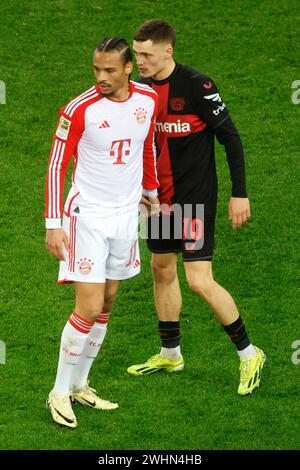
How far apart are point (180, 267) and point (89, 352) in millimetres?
2557

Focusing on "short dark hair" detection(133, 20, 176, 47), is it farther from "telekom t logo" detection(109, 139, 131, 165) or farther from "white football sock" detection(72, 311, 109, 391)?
"white football sock" detection(72, 311, 109, 391)

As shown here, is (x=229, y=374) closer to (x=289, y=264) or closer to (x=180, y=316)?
(x=180, y=316)

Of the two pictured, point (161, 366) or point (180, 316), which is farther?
point (180, 316)

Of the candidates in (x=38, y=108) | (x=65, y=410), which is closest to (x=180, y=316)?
(x=65, y=410)

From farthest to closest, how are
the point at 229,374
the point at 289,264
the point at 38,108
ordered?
the point at 38,108, the point at 289,264, the point at 229,374

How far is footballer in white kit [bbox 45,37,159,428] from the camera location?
824cm

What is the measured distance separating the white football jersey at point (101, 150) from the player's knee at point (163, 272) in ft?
3.30

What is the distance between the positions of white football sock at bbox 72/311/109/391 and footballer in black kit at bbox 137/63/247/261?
82 cm

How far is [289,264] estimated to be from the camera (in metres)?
11.2

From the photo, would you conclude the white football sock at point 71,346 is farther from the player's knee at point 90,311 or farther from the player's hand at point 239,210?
the player's hand at point 239,210

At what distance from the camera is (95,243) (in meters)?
8.44

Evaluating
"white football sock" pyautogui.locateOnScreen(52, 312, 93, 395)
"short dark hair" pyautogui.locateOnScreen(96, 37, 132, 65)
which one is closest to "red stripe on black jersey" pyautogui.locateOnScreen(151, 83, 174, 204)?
"short dark hair" pyautogui.locateOnScreen(96, 37, 132, 65)

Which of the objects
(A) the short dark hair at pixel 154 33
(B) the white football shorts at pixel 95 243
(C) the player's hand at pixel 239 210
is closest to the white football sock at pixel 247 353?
(C) the player's hand at pixel 239 210
